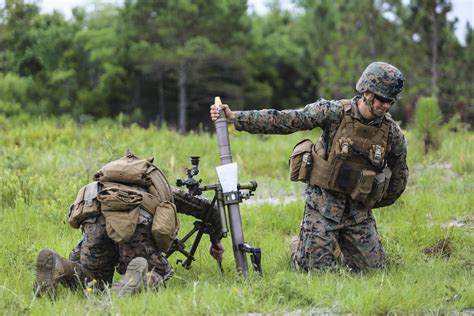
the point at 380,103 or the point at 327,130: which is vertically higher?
the point at 380,103

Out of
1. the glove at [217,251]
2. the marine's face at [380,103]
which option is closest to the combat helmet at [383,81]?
the marine's face at [380,103]

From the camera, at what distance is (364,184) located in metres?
5.90

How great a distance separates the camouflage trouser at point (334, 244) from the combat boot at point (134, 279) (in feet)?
5.33

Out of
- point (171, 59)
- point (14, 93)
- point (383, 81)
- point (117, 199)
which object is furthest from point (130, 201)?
point (14, 93)

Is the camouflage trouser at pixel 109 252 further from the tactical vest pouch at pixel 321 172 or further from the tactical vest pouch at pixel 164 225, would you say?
the tactical vest pouch at pixel 321 172

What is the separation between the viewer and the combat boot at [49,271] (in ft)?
15.9

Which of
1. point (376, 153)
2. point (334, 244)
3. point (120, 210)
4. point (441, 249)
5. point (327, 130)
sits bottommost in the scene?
point (441, 249)

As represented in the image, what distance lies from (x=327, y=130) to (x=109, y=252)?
2073mm

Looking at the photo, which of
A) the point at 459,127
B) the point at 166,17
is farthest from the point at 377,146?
the point at 166,17

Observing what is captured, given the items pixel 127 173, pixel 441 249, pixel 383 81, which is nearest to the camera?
pixel 127 173

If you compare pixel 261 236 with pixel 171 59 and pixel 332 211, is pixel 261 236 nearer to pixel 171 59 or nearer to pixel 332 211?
pixel 332 211

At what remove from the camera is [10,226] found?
7.15m

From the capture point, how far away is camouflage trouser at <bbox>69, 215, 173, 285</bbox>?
16.6 feet

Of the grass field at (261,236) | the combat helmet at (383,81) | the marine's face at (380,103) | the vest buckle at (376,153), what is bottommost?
the grass field at (261,236)
